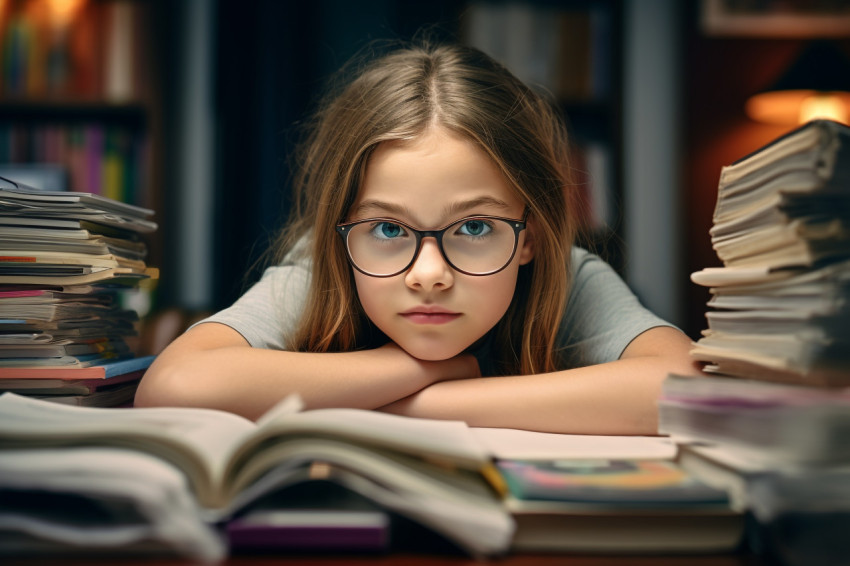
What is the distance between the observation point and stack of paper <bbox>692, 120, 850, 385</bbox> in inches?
19.1

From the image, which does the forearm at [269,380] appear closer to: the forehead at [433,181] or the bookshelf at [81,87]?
the forehead at [433,181]

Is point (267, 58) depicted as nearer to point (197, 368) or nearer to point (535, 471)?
point (197, 368)

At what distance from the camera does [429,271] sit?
73 cm

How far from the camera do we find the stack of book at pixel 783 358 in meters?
0.40

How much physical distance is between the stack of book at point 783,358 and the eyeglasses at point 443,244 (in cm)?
25

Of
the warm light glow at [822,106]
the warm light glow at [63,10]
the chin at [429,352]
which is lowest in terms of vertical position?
the chin at [429,352]

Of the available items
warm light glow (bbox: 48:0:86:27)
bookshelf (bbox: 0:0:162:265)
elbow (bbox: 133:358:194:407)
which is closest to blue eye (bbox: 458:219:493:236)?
elbow (bbox: 133:358:194:407)

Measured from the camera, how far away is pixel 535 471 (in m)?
0.46

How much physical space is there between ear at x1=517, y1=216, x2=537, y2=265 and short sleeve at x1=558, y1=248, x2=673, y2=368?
0.50 feet

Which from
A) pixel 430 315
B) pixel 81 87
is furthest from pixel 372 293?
pixel 81 87

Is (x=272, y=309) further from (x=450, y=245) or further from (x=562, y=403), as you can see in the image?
(x=562, y=403)

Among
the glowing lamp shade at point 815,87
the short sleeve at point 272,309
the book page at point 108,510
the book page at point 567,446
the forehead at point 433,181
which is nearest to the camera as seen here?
the book page at point 108,510

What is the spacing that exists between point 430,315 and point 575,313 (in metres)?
0.38

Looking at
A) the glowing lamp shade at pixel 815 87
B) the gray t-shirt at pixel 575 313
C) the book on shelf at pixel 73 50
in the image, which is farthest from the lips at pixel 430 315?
the glowing lamp shade at pixel 815 87
